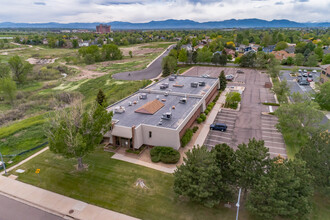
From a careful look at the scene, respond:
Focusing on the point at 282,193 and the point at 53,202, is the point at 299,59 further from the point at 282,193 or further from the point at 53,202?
the point at 53,202

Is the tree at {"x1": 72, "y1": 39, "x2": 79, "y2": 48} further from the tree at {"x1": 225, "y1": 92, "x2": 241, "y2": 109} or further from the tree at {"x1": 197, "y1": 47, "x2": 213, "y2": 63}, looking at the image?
the tree at {"x1": 225, "y1": 92, "x2": 241, "y2": 109}

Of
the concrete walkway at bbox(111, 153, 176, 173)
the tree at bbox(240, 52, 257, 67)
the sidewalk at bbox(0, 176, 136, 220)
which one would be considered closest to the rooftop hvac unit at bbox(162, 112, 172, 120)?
the concrete walkway at bbox(111, 153, 176, 173)

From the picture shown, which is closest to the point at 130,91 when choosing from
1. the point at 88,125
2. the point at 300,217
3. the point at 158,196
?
the point at 88,125

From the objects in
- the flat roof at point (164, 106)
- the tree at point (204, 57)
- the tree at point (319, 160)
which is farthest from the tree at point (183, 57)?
the tree at point (319, 160)

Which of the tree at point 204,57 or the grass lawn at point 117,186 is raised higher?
the tree at point 204,57

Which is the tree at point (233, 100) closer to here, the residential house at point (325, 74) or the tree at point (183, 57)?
the residential house at point (325, 74)

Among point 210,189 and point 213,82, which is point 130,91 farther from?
point 210,189
